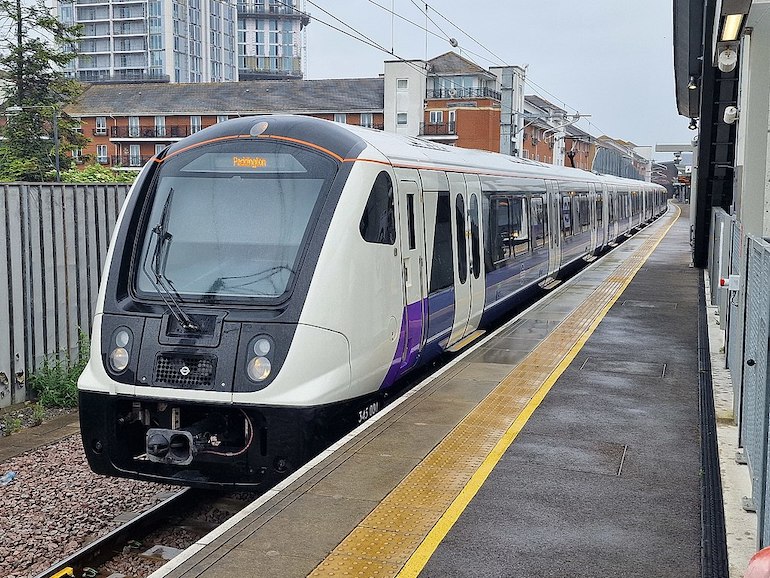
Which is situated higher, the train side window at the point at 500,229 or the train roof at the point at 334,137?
the train roof at the point at 334,137

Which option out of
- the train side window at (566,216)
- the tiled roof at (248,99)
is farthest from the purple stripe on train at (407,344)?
the tiled roof at (248,99)

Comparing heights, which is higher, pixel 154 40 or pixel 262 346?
pixel 154 40

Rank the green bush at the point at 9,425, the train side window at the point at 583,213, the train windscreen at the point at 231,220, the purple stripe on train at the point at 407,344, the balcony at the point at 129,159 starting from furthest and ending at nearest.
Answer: the balcony at the point at 129,159
the train side window at the point at 583,213
the green bush at the point at 9,425
the purple stripe on train at the point at 407,344
the train windscreen at the point at 231,220

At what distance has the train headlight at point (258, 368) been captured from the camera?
6.66 metres

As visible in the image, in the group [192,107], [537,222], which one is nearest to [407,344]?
[537,222]

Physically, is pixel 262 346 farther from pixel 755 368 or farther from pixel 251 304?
pixel 755 368

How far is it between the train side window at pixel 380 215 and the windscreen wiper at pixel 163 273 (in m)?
1.52

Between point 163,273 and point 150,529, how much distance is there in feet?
6.42

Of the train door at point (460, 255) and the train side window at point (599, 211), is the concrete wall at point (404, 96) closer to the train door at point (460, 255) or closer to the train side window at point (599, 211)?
the train side window at point (599, 211)

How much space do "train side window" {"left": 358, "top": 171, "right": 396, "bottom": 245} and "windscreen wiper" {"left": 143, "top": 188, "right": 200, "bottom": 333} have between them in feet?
4.98

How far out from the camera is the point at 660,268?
72.3ft

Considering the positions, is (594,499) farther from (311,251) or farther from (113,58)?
(113,58)

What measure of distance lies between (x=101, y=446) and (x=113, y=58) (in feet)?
378

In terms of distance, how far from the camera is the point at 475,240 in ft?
36.7
